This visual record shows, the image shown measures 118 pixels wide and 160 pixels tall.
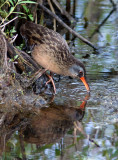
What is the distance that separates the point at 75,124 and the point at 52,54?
161cm

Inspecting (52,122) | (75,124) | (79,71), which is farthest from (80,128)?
(79,71)

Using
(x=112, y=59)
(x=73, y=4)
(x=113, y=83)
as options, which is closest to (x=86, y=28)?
(x=73, y=4)

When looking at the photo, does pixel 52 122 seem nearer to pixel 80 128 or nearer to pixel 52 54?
pixel 80 128

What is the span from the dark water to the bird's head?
180mm

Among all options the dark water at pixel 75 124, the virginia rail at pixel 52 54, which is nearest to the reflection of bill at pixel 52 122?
the dark water at pixel 75 124

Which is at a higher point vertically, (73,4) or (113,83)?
(73,4)

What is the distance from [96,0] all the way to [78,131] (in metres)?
7.63

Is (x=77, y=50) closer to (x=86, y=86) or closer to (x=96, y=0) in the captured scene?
(x=86, y=86)

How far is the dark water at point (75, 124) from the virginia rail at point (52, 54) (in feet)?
0.92

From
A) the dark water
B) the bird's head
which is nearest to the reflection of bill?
the dark water

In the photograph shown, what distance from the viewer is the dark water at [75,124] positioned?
13.2ft

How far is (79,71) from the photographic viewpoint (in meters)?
6.06

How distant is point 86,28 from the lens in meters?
9.46

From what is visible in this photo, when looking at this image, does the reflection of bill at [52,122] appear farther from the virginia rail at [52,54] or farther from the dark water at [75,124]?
the virginia rail at [52,54]
